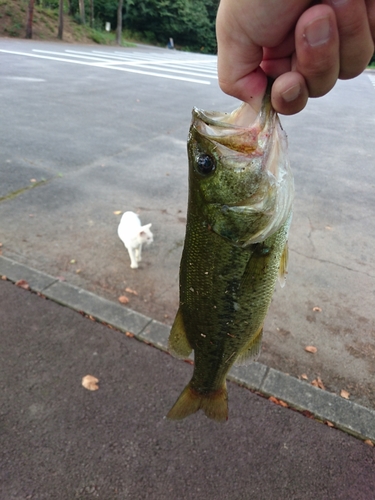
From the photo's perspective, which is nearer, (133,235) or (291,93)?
(291,93)

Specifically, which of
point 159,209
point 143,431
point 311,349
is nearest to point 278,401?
point 311,349

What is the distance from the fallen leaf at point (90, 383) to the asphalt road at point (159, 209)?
883 mm

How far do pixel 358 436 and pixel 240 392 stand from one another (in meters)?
0.91

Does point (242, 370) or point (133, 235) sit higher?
point (133, 235)

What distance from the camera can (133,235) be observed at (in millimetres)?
4332

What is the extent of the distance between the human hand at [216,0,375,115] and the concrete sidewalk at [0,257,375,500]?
2.39m

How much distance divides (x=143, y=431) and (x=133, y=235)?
2.04m

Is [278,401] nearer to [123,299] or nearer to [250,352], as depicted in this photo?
[250,352]

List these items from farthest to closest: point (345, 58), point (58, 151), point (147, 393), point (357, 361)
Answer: point (58, 151) → point (357, 361) → point (147, 393) → point (345, 58)

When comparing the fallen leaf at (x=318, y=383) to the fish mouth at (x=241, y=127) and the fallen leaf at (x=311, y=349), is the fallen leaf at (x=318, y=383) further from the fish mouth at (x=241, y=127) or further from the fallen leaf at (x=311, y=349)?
the fish mouth at (x=241, y=127)

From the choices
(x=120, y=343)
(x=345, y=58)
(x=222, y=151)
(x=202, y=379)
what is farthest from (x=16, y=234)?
(x=345, y=58)

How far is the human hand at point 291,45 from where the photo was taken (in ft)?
3.71

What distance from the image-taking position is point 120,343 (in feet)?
11.9

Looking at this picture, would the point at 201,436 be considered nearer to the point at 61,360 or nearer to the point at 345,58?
the point at 61,360
